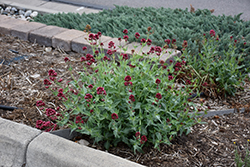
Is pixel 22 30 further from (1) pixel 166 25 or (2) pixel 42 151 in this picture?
(2) pixel 42 151

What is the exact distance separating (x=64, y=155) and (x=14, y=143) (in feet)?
1.54

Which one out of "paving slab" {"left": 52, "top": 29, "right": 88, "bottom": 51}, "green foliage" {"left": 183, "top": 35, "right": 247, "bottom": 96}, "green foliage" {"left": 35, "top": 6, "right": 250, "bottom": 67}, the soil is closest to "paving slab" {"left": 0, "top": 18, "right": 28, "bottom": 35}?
the soil

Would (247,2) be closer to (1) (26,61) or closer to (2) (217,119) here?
(2) (217,119)

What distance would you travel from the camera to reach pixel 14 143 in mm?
2072

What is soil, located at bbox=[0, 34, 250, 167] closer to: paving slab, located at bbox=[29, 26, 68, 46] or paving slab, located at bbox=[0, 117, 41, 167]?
paving slab, located at bbox=[29, 26, 68, 46]

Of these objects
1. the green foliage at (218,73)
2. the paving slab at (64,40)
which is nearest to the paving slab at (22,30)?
the paving slab at (64,40)

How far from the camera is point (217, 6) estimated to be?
23.7ft

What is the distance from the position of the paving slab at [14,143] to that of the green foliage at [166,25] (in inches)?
84.9

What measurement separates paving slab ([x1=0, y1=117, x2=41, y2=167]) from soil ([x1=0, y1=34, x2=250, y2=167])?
0.38 m

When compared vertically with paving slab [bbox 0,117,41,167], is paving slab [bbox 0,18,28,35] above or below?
above

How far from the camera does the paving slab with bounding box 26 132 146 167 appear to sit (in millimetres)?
1843

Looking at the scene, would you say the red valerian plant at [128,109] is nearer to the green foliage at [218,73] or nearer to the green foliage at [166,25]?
the green foliage at [218,73]

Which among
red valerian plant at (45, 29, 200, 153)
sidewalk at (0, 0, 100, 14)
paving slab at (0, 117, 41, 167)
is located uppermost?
sidewalk at (0, 0, 100, 14)

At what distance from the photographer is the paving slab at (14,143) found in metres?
2.06
